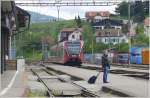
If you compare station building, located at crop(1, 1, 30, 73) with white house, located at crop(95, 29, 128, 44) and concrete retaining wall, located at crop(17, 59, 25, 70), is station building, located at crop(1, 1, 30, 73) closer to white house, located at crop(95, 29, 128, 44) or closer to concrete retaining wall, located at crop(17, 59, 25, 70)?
concrete retaining wall, located at crop(17, 59, 25, 70)

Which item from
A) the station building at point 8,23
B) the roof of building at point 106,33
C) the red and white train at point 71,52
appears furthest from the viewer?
the roof of building at point 106,33

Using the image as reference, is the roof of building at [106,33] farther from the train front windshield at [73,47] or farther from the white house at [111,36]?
the train front windshield at [73,47]

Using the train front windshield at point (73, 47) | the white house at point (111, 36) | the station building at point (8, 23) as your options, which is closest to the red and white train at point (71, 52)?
the train front windshield at point (73, 47)

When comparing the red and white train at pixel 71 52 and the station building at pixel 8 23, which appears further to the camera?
the red and white train at pixel 71 52

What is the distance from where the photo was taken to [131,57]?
7162 cm

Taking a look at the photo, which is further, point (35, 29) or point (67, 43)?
point (35, 29)

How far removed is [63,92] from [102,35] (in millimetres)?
137584

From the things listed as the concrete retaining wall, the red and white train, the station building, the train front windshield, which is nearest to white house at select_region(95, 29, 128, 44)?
the red and white train

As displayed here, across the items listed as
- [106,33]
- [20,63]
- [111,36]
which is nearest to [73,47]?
[20,63]

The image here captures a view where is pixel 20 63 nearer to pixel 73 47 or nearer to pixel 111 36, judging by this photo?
pixel 73 47

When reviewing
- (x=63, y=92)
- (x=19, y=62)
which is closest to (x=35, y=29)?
(x=19, y=62)

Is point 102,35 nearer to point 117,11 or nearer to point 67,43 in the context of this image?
point 117,11

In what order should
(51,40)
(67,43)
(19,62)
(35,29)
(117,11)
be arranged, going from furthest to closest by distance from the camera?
(117,11)
(35,29)
(51,40)
(67,43)
(19,62)

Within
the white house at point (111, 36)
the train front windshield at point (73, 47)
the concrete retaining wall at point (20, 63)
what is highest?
the white house at point (111, 36)
